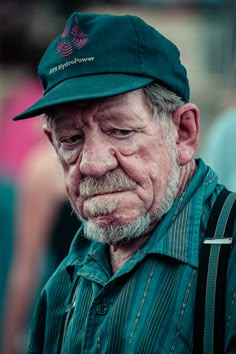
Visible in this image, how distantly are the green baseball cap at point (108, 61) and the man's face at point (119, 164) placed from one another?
3.0 inches

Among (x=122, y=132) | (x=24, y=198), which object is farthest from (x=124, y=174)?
(x=24, y=198)

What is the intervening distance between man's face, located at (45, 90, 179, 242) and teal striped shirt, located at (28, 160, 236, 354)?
79mm

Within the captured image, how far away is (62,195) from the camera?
Answer: 5.19m

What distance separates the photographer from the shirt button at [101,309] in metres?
2.97

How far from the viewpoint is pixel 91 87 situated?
297cm

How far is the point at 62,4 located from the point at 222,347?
19.8ft

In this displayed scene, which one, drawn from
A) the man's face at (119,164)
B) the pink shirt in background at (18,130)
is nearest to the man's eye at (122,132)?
the man's face at (119,164)

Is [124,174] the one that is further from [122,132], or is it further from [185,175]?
[185,175]

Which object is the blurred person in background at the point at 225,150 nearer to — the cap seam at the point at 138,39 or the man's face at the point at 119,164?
the man's face at the point at 119,164

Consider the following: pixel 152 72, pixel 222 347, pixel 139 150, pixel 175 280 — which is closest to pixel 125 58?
pixel 152 72

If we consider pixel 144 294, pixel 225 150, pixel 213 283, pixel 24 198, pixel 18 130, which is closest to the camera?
pixel 213 283

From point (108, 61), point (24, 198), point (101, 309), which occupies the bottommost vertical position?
point (101, 309)

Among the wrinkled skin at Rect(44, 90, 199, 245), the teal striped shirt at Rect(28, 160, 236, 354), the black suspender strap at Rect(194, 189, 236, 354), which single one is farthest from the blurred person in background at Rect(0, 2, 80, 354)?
the black suspender strap at Rect(194, 189, 236, 354)

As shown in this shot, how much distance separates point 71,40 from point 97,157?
392 mm
